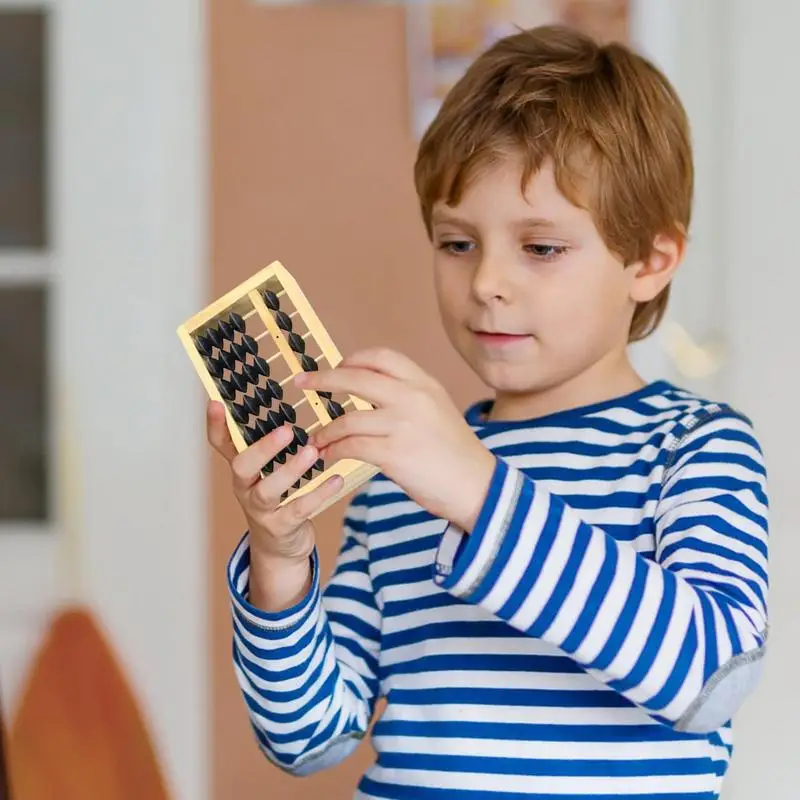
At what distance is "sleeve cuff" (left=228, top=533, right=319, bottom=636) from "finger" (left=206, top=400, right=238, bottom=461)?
3.5 inches

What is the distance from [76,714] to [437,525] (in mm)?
772

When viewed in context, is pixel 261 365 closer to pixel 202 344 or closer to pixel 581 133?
pixel 202 344

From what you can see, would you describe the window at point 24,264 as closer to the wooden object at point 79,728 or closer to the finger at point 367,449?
the wooden object at point 79,728

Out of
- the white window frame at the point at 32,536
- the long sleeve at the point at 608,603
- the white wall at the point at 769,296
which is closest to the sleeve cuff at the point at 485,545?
the long sleeve at the point at 608,603

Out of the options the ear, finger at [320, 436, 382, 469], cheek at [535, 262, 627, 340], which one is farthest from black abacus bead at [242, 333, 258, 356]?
the ear

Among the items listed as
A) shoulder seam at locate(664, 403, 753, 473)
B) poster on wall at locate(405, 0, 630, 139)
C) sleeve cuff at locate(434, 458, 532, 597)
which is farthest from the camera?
poster on wall at locate(405, 0, 630, 139)

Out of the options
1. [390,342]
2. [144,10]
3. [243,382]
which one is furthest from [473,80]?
[144,10]

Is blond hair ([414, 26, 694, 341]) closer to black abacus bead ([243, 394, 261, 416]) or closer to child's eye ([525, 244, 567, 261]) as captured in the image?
child's eye ([525, 244, 567, 261])

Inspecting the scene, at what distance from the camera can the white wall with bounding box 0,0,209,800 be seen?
1502 millimetres

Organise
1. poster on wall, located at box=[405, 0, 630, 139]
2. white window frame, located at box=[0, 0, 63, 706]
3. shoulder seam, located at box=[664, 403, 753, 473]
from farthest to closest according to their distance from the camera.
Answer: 1. white window frame, located at box=[0, 0, 63, 706]
2. poster on wall, located at box=[405, 0, 630, 139]
3. shoulder seam, located at box=[664, 403, 753, 473]

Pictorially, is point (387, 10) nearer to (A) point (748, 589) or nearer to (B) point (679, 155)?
(B) point (679, 155)

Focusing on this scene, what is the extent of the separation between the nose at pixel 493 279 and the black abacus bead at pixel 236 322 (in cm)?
17

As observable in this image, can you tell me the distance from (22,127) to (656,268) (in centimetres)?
97

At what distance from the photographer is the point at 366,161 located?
1453 mm
